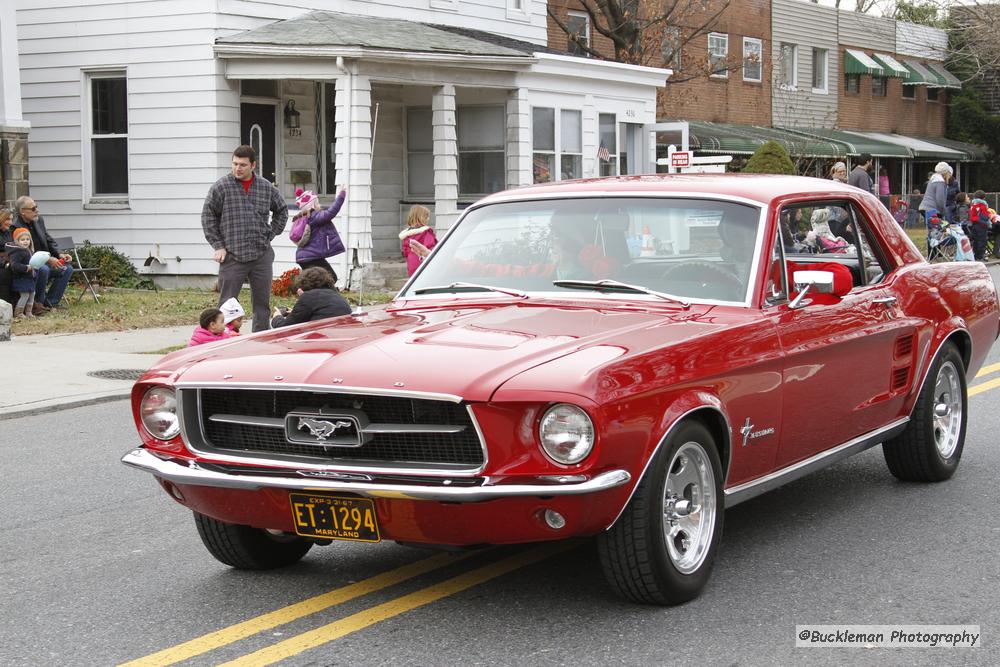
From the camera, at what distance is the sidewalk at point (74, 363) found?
11.3 meters

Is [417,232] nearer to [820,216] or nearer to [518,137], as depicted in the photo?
[820,216]

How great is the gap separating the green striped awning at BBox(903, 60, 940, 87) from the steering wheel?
45.3 metres

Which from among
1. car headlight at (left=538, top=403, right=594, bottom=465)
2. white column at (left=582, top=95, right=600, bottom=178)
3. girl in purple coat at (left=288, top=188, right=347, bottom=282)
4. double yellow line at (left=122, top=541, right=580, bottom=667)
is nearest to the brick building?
white column at (left=582, top=95, right=600, bottom=178)

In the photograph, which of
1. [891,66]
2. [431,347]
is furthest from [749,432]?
[891,66]

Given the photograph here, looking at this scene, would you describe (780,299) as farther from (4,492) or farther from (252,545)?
(4,492)

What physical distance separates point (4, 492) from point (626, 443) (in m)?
4.56

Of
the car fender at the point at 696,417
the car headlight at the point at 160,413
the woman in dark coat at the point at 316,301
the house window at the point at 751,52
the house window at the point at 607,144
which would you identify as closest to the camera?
the car fender at the point at 696,417

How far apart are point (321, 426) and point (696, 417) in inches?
54.9

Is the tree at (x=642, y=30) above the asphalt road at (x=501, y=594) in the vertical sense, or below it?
above

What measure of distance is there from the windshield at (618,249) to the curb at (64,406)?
5.08 m

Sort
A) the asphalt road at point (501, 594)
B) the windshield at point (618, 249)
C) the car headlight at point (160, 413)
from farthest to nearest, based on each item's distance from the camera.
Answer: the windshield at point (618, 249)
the car headlight at point (160, 413)
the asphalt road at point (501, 594)

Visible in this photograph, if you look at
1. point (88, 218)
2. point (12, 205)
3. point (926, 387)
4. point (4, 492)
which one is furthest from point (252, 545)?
point (88, 218)

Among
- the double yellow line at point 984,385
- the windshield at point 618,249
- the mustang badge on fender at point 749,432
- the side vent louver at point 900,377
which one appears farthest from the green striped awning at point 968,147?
the mustang badge on fender at point 749,432

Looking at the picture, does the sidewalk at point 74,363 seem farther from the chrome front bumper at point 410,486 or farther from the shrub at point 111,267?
the chrome front bumper at point 410,486
